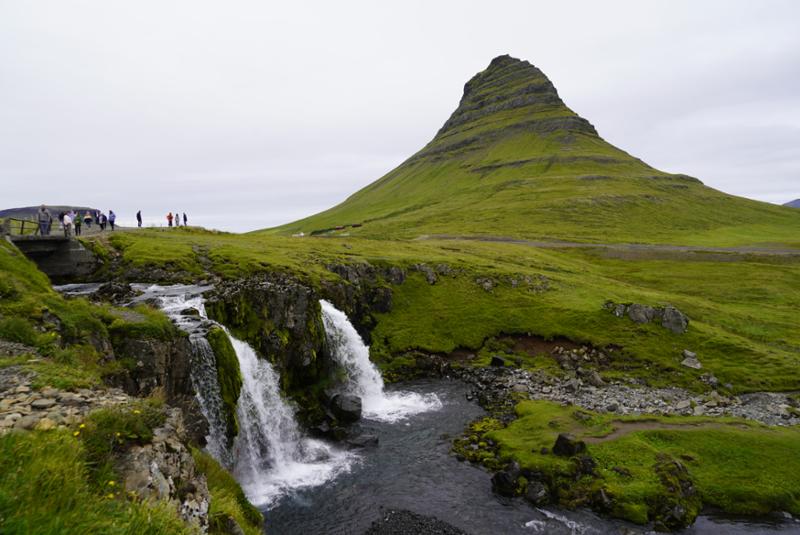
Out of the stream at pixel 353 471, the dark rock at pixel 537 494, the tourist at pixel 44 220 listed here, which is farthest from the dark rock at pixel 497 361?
the tourist at pixel 44 220

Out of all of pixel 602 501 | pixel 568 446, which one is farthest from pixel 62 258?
pixel 602 501

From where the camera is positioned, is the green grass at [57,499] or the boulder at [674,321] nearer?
the green grass at [57,499]

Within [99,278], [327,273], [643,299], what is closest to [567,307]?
[643,299]

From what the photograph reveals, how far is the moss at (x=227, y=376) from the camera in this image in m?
28.6

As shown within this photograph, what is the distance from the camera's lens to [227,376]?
96.6 ft

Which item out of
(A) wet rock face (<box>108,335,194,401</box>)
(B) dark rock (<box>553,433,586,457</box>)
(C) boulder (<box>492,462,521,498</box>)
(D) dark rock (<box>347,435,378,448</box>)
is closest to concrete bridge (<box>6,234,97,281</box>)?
(A) wet rock face (<box>108,335,194,401</box>)

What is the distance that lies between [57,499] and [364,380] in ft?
135

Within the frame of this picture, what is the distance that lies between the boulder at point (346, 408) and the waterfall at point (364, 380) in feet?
6.46

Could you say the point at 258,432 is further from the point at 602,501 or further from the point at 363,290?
the point at 363,290

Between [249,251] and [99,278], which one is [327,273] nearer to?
[249,251]

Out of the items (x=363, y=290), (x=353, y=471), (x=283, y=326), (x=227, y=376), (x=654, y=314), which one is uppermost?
(x=363, y=290)

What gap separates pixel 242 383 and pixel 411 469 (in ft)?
45.2

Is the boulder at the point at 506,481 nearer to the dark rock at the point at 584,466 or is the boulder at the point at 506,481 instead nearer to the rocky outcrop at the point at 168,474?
the dark rock at the point at 584,466

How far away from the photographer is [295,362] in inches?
1594
